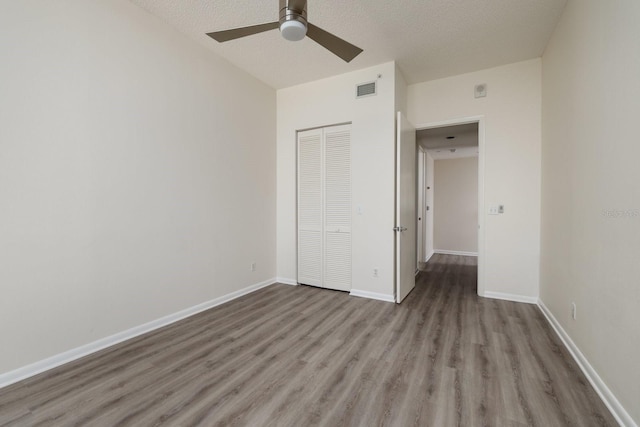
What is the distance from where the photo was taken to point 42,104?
2.03 metres

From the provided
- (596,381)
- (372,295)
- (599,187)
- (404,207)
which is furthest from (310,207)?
(596,381)

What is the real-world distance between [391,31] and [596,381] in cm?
329

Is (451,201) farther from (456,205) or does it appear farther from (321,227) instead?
(321,227)

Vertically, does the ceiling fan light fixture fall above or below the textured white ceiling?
below

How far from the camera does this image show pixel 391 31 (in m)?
2.88

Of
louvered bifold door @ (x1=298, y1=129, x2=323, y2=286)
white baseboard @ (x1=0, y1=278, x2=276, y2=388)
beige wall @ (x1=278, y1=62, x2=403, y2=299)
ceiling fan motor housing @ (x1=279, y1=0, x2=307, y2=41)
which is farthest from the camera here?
louvered bifold door @ (x1=298, y1=129, x2=323, y2=286)

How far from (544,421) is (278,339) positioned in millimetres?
1901

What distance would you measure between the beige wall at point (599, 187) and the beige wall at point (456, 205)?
461 cm

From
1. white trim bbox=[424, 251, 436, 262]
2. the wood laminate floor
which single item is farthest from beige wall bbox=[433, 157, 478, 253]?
the wood laminate floor

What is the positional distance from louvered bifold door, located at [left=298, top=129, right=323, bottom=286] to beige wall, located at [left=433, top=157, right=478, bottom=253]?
4.70 meters

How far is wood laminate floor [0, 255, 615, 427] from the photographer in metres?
1.63

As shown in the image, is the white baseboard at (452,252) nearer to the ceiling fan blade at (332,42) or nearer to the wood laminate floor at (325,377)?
the wood laminate floor at (325,377)

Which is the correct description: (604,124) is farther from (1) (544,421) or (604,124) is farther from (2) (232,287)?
(2) (232,287)

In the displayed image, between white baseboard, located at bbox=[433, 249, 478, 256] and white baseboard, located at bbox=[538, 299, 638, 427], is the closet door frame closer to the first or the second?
white baseboard, located at bbox=[538, 299, 638, 427]
